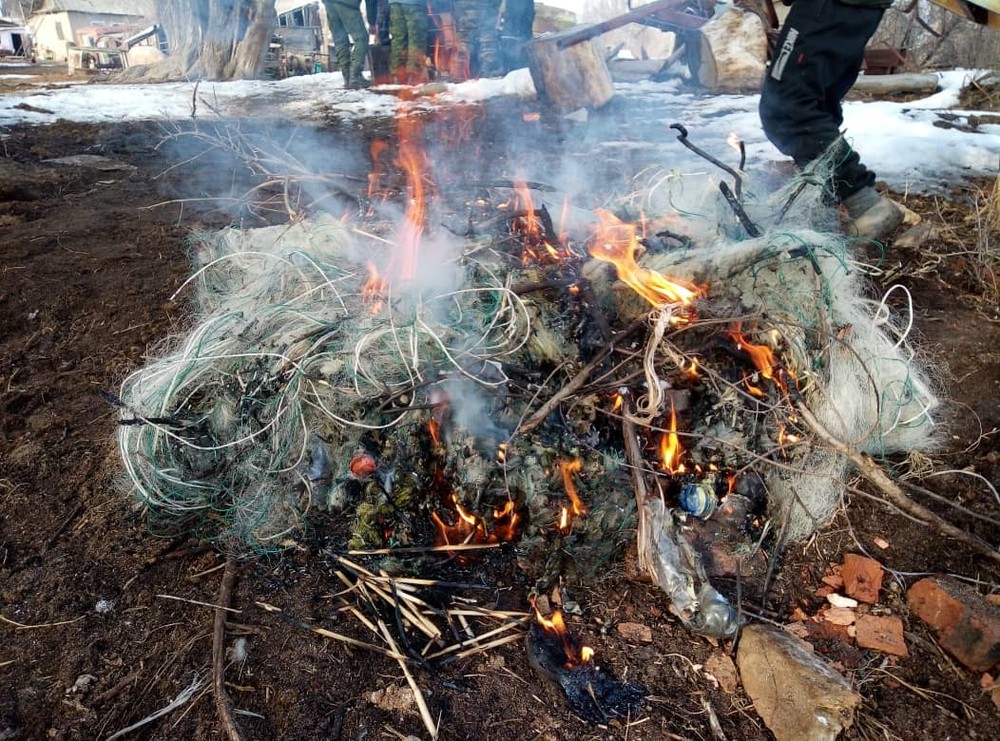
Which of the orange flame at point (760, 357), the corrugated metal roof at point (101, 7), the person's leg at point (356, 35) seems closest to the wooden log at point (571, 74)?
the person's leg at point (356, 35)

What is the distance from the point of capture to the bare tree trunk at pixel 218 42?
1402 centimetres

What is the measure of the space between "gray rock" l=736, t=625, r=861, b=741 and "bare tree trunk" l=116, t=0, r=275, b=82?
16166mm

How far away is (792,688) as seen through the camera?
196cm

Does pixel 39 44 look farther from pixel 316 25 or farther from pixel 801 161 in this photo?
pixel 801 161

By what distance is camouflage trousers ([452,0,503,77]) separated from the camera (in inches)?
458

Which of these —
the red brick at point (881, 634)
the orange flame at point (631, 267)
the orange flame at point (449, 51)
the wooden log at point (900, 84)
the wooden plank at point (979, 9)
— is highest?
the orange flame at point (449, 51)

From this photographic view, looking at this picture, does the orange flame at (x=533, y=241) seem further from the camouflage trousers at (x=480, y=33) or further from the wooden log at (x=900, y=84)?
the camouflage trousers at (x=480, y=33)

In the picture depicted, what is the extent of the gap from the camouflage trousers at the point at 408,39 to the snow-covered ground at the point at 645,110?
0.99 m

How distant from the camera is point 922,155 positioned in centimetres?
647

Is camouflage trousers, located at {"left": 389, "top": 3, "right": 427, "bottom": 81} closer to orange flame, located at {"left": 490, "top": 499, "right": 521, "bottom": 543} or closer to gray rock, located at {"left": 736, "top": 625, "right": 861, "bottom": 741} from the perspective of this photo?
orange flame, located at {"left": 490, "top": 499, "right": 521, "bottom": 543}

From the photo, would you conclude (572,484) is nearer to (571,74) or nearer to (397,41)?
(571,74)

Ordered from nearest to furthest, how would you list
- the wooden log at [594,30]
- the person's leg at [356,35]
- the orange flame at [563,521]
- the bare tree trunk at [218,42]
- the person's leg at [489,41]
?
the orange flame at [563,521] < the wooden log at [594,30] < the person's leg at [356,35] < the person's leg at [489,41] < the bare tree trunk at [218,42]

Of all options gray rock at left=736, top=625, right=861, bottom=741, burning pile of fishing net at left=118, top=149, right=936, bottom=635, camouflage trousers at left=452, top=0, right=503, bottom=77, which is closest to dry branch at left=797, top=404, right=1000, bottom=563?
burning pile of fishing net at left=118, top=149, right=936, bottom=635

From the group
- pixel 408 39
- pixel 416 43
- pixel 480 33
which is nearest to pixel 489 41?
pixel 480 33
